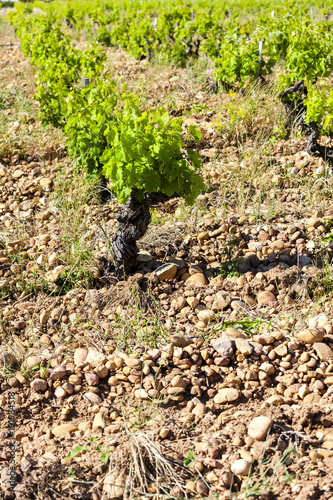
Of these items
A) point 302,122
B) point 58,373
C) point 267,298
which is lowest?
point 267,298

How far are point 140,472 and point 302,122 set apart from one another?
4.02 meters

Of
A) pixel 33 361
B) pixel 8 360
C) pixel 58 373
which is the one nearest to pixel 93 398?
pixel 58 373

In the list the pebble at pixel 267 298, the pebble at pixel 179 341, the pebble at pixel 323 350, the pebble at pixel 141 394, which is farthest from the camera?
the pebble at pixel 267 298

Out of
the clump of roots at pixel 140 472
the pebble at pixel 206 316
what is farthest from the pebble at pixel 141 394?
the pebble at pixel 206 316

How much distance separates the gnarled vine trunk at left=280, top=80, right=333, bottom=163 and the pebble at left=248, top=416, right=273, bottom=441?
2.97 meters

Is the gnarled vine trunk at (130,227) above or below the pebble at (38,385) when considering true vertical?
above

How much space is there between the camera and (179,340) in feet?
9.29

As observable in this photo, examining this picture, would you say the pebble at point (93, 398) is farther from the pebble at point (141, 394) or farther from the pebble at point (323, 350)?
the pebble at point (323, 350)

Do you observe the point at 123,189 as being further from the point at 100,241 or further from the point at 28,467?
the point at 28,467

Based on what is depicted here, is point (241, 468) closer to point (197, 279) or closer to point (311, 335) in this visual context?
point (311, 335)

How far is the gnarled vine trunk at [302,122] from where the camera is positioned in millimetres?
4617

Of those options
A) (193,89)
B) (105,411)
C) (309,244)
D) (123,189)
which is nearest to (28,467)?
(105,411)

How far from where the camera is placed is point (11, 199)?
15.6 feet

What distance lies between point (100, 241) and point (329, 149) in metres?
2.40
